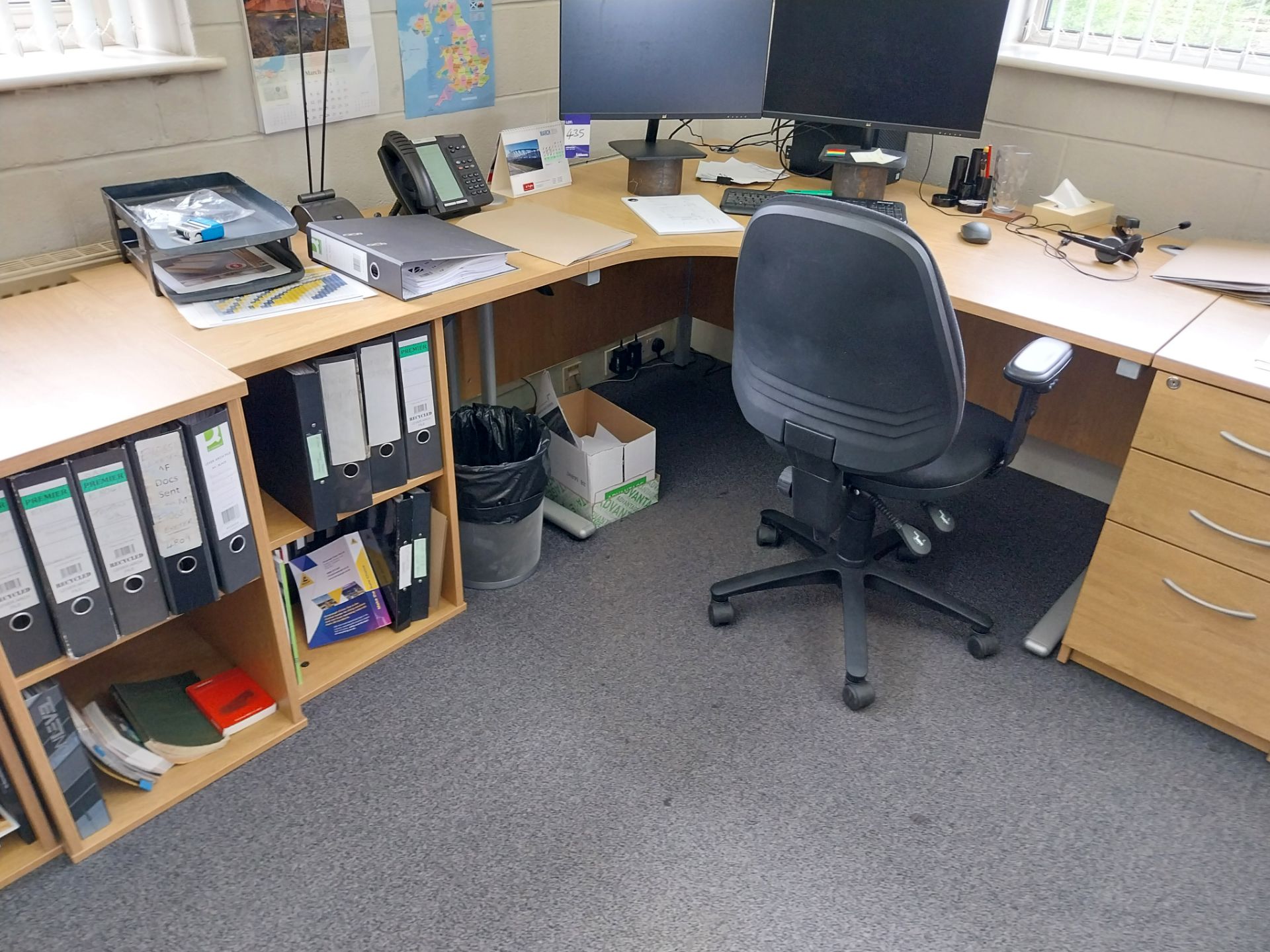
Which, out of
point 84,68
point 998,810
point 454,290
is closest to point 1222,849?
point 998,810

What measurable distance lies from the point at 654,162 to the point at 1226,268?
1.34 m

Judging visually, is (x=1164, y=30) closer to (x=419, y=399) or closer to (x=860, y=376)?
(x=860, y=376)

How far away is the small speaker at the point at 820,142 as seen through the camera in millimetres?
2518

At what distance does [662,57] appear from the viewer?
2303 mm

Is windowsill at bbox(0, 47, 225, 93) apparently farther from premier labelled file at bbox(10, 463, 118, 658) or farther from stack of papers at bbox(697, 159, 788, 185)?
stack of papers at bbox(697, 159, 788, 185)

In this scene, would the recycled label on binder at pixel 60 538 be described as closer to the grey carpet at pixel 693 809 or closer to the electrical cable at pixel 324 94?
the grey carpet at pixel 693 809

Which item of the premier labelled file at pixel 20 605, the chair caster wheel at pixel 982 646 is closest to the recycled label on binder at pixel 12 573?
the premier labelled file at pixel 20 605

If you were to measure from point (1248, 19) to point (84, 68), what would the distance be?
2555 millimetres

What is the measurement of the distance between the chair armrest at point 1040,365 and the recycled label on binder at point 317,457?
4.07ft

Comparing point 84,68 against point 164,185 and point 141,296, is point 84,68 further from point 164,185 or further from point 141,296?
point 141,296

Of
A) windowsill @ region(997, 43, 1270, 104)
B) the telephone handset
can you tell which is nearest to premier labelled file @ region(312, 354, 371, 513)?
the telephone handset

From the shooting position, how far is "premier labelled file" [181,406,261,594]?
1.44m

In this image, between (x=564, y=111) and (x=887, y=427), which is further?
(x=564, y=111)

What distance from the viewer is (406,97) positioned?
2.29 meters
